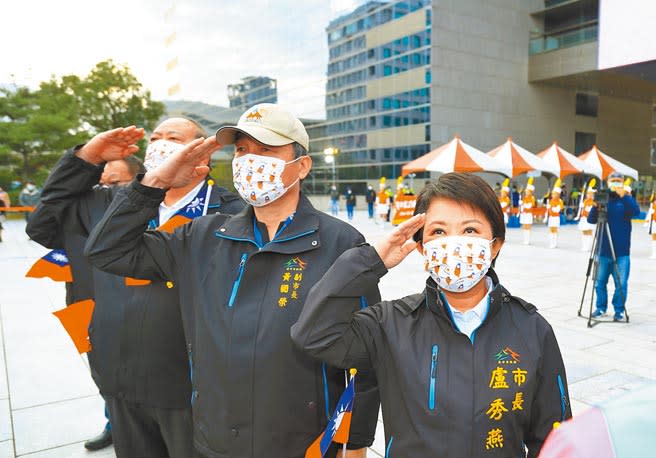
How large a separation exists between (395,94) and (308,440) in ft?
117

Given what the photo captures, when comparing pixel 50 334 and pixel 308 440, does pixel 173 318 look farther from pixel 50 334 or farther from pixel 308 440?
pixel 50 334

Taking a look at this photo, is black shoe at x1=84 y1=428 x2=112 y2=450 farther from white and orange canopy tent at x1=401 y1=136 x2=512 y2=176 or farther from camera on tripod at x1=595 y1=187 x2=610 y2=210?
white and orange canopy tent at x1=401 y1=136 x2=512 y2=176

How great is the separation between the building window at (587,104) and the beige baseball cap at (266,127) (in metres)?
43.8

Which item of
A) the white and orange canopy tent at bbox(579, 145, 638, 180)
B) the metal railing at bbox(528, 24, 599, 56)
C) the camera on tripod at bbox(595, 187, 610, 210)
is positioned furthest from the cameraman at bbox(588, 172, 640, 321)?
the metal railing at bbox(528, 24, 599, 56)

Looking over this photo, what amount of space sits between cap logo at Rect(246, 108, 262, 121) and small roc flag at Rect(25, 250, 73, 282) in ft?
6.20

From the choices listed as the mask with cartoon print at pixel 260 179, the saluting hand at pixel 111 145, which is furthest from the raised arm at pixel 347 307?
the saluting hand at pixel 111 145

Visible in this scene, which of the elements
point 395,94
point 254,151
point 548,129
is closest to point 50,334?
point 254,151

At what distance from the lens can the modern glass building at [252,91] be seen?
4584 centimetres

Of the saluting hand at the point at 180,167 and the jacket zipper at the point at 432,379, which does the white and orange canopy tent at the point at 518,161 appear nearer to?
the saluting hand at the point at 180,167

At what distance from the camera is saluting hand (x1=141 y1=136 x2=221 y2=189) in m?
2.01

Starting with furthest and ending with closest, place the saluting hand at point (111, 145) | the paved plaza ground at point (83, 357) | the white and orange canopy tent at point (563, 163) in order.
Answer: the white and orange canopy tent at point (563, 163) → the paved plaza ground at point (83, 357) → the saluting hand at point (111, 145)

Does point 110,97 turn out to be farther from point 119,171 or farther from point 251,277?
point 251,277

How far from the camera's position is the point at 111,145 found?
2.35m

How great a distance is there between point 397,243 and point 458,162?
692 inches
